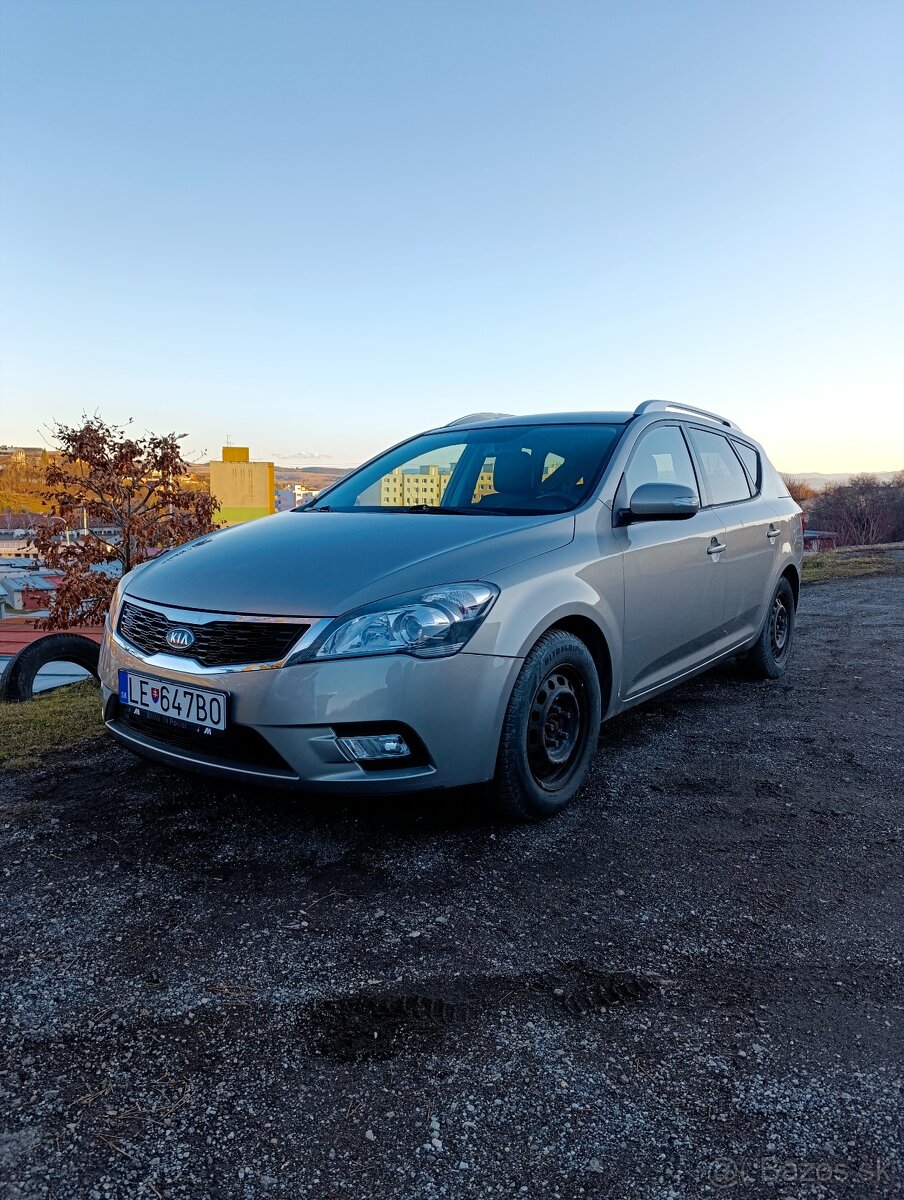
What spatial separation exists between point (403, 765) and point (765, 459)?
4.06m

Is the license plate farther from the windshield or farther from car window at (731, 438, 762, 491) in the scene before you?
car window at (731, 438, 762, 491)

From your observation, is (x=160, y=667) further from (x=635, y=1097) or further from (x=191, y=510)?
(x=191, y=510)

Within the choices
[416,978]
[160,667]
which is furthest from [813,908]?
[160,667]

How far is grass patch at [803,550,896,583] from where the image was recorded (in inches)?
500

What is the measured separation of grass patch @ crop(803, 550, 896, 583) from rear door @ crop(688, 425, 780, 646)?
305 inches

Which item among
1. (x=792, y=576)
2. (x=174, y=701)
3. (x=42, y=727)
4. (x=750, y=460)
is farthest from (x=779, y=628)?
(x=42, y=727)

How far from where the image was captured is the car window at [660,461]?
12.4ft

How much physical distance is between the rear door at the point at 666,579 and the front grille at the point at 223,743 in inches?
64.8

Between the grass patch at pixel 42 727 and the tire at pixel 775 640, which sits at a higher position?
the tire at pixel 775 640

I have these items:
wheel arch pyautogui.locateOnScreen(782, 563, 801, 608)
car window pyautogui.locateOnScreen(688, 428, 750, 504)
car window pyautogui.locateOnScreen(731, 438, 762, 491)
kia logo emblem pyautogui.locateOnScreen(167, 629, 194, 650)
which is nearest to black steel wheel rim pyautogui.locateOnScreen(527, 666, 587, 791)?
kia logo emblem pyautogui.locateOnScreen(167, 629, 194, 650)

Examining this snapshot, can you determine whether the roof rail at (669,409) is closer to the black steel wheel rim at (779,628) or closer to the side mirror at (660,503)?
the side mirror at (660,503)

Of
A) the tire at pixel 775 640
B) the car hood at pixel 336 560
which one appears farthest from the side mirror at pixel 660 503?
the tire at pixel 775 640

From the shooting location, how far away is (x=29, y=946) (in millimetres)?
2258

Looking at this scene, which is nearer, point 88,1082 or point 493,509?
point 88,1082
